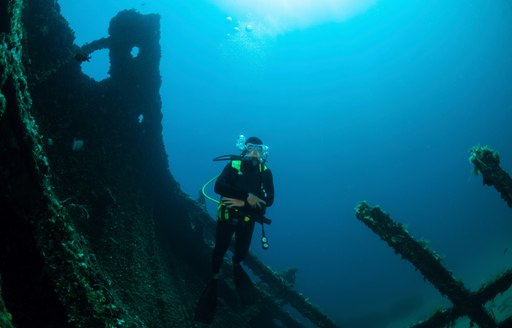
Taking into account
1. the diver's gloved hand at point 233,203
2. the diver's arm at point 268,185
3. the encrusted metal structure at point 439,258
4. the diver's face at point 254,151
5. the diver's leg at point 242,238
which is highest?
the diver's face at point 254,151

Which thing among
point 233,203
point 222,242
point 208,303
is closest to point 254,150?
point 233,203

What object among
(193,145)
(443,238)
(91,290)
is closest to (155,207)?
(91,290)

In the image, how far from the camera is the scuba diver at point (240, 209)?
→ 519 cm

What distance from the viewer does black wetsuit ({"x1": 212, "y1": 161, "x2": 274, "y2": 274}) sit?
522 centimetres

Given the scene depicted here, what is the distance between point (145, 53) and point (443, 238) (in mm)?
100397

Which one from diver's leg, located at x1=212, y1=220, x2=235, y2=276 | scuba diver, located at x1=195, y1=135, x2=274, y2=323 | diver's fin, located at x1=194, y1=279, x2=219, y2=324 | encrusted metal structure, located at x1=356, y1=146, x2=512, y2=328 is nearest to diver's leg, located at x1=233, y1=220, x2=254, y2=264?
scuba diver, located at x1=195, y1=135, x2=274, y2=323

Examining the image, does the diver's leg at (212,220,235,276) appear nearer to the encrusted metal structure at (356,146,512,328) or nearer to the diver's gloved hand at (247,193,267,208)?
the diver's gloved hand at (247,193,267,208)

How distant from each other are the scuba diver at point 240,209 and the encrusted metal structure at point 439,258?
6.41ft

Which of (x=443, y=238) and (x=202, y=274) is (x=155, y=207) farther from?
(x=443, y=238)

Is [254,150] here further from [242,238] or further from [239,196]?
[242,238]

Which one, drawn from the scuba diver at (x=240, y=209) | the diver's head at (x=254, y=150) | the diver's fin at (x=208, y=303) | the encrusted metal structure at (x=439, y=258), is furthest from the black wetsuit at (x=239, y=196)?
the encrusted metal structure at (x=439, y=258)

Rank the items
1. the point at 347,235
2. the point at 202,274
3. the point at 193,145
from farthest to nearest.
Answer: the point at 193,145 < the point at 347,235 < the point at 202,274

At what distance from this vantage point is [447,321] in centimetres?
636

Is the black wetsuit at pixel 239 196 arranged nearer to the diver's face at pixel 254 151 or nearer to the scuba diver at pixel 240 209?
the scuba diver at pixel 240 209
